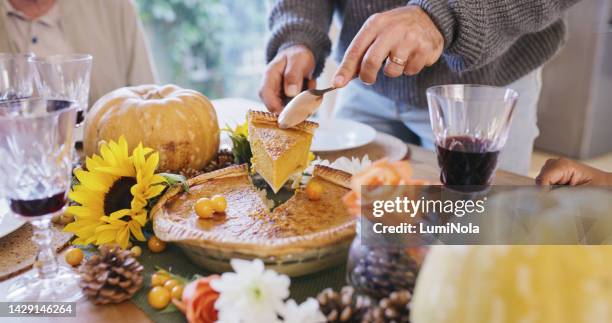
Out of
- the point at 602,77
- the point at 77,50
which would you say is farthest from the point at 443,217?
the point at 602,77

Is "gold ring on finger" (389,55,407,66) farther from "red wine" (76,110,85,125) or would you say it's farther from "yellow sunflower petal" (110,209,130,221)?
"red wine" (76,110,85,125)

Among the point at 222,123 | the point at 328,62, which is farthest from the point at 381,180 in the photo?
the point at 328,62

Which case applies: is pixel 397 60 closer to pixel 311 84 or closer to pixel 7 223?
pixel 311 84

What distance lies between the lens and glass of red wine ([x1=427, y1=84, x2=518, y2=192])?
67 centimetres

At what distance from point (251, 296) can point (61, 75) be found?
2.44 feet

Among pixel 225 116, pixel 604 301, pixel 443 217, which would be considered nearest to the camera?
pixel 604 301

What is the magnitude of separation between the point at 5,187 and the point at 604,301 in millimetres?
670

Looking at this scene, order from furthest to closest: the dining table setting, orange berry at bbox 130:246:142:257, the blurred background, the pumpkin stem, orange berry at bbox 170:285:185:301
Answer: the blurred background, the pumpkin stem, orange berry at bbox 130:246:142:257, orange berry at bbox 170:285:185:301, the dining table setting

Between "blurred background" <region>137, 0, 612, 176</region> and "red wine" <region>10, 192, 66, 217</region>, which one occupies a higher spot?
"red wine" <region>10, 192, 66, 217</region>

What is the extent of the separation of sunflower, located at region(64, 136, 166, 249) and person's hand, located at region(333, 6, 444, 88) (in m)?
0.37

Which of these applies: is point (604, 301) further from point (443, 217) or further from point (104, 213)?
point (104, 213)

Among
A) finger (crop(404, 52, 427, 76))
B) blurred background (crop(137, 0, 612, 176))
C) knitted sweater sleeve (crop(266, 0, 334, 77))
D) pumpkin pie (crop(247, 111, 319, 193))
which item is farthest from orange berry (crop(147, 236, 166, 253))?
blurred background (crop(137, 0, 612, 176))

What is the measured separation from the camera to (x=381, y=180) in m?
0.53

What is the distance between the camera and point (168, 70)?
363 cm
